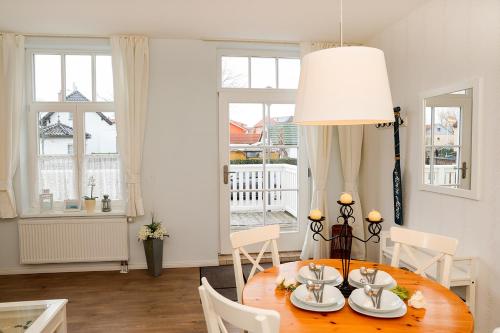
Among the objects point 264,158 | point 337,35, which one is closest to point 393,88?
point 337,35

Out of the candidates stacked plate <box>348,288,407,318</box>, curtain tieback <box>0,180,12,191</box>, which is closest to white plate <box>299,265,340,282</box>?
stacked plate <box>348,288,407,318</box>

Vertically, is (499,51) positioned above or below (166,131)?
above

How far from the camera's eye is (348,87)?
1463 millimetres

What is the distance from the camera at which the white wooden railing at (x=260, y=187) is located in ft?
14.4

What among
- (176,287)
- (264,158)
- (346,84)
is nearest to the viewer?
(346,84)

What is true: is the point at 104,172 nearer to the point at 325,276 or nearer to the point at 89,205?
the point at 89,205

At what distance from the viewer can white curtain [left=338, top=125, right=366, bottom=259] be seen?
14.3 feet

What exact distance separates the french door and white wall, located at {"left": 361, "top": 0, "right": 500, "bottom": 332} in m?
1.03

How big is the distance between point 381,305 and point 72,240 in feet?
11.5

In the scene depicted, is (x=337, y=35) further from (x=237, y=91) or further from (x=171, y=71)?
(x=171, y=71)

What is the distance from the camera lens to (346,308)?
5.20 feet

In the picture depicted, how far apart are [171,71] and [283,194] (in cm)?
196

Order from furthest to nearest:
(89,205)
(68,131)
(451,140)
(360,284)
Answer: (68,131) < (89,205) < (451,140) < (360,284)

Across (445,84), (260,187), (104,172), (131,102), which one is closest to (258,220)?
(260,187)
